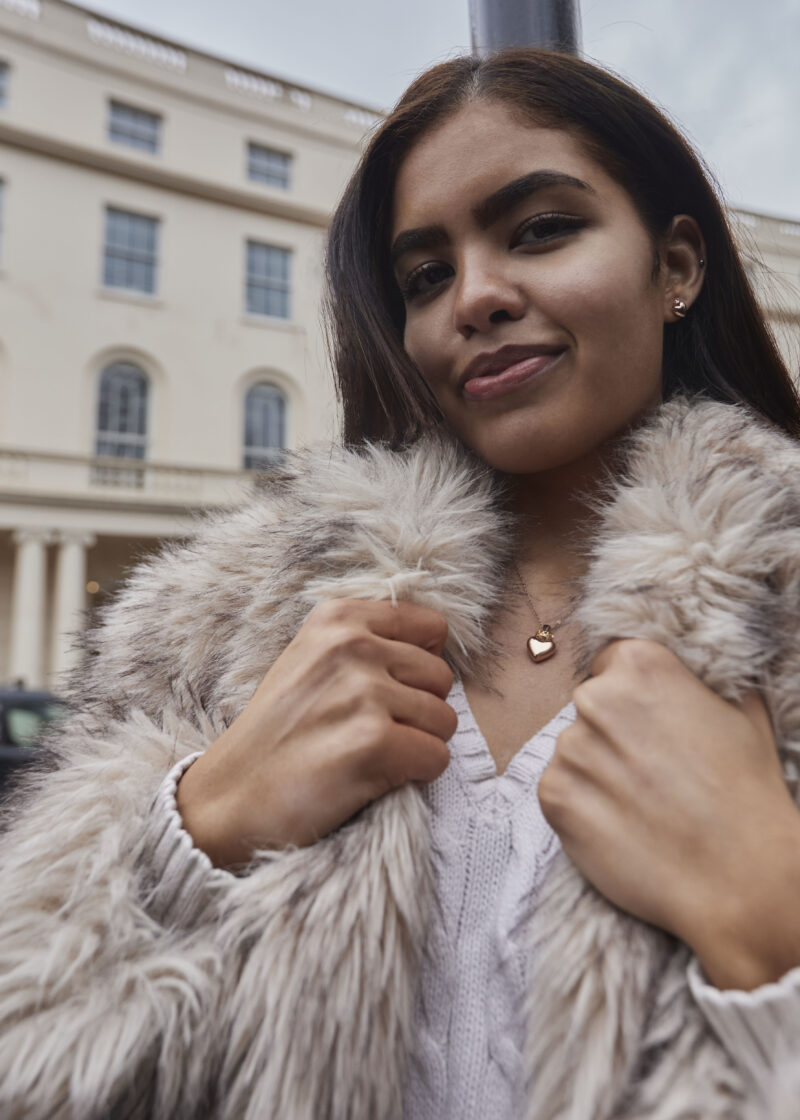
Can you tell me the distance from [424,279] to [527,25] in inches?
26.2

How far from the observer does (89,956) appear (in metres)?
0.93

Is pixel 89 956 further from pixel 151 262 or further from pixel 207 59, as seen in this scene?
pixel 207 59

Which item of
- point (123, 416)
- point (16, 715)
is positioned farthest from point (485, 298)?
point (123, 416)

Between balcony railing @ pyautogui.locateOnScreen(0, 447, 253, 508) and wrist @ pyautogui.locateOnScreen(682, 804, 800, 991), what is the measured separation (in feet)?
37.4

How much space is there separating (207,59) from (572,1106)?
17451mm

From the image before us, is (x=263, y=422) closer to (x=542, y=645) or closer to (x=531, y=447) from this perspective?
(x=531, y=447)

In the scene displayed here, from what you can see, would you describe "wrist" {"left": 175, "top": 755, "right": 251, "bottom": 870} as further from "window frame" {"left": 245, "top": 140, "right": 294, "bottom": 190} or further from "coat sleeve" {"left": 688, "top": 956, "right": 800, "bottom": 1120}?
"window frame" {"left": 245, "top": 140, "right": 294, "bottom": 190}

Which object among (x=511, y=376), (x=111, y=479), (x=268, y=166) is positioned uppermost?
(x=268, y=166)

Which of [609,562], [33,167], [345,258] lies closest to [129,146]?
[33,167]

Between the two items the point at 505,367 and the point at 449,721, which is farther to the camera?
the point at 505,367

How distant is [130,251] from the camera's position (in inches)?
545

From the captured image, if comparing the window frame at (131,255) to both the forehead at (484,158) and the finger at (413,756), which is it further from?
the finger at (413,756)

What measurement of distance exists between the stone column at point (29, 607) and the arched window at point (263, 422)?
3.94 meters

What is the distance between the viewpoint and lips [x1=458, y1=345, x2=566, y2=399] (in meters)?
1.24
